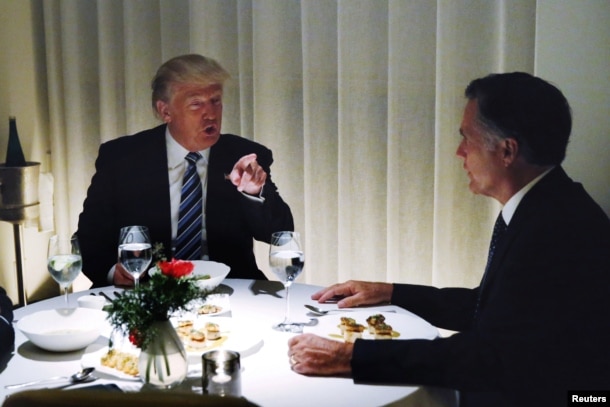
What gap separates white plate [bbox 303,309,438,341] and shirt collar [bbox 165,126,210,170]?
1.23 metres

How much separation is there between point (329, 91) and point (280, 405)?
73.7 inches

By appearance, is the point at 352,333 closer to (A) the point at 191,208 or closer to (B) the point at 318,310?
(B) the point at 318,310

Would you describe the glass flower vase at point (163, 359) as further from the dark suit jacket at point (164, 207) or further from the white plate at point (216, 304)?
the dark suit jacket at point (164, 207)

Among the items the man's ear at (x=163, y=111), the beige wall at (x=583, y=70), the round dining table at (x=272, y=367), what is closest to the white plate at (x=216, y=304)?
the round dining table at (x=272, y=367)

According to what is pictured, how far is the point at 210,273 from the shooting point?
2076mm

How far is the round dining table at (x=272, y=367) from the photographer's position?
134 cm

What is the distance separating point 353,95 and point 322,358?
1.68 meters

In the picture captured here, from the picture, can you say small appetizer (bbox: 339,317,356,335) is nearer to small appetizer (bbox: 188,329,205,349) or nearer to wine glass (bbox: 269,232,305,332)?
wine glass (bbox: 269,232,305,332)

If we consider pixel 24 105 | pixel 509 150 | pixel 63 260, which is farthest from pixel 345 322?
pixel 24 105

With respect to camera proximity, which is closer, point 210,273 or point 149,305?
point 149,305

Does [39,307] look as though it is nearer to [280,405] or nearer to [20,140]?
[280,405]

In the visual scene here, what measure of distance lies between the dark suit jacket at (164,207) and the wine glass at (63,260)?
105 centimetres

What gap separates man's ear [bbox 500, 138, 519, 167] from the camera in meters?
1.64

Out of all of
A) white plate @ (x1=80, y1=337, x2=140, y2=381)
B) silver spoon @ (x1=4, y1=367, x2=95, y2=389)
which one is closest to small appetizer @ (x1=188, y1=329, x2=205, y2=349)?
white plate @ (x1=80, y1=337, x2=140, y2=381)
